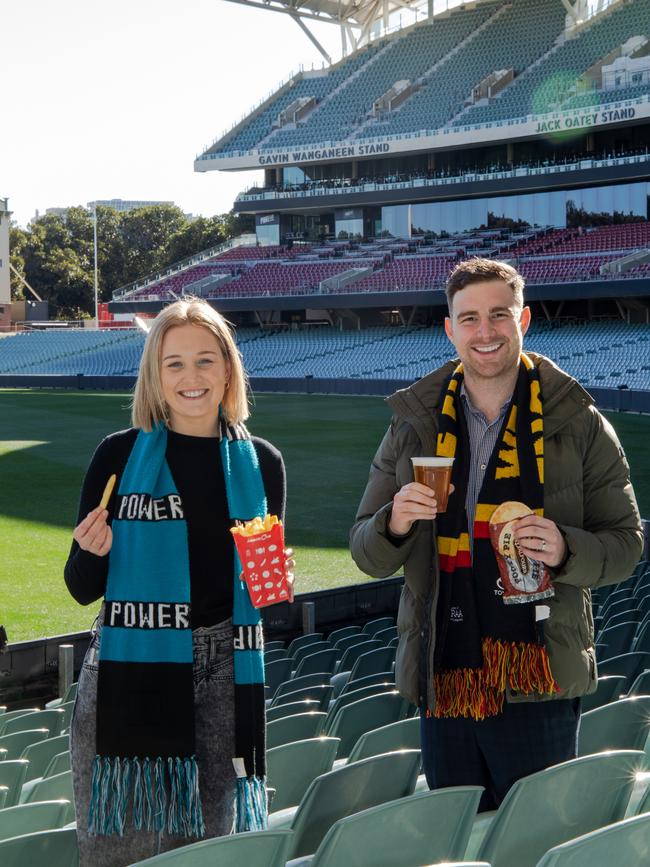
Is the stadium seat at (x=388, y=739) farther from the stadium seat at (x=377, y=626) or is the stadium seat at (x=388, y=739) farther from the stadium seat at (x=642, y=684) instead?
the stadium seat at (x=377, y=626)

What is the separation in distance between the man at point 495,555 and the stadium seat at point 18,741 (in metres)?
3.06

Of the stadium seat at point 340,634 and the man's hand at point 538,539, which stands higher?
the man's hand at point 538,539

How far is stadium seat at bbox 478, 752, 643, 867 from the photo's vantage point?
2.81 metres

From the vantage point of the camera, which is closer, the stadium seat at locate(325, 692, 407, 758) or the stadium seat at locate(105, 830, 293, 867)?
the stadium seat at locate(105, 830, 293, 867)

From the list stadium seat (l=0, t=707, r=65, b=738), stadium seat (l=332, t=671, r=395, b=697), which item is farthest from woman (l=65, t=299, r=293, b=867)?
stadium seat (l=0, t=707, r=65, b=738)

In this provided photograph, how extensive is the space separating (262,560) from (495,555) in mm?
711

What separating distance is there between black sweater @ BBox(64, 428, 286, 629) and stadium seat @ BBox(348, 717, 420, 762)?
3.74ft

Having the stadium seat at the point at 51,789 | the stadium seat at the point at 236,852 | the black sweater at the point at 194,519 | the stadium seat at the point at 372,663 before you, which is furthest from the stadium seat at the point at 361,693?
A: the stadium seat at the point at 236,852

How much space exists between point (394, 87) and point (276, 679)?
188 feet

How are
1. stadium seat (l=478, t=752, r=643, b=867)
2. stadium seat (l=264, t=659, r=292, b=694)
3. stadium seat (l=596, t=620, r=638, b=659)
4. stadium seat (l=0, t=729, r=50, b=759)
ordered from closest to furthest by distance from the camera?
stadium seat (l=478, t=752, r=643, b=867) → stadium seat (l=0, t=729, r=50, b=759) → stadium seat (l=596, t=620, r=638, b=659) → stadium seat (l=264, t=659, r=292, b=694)

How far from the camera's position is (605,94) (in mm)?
50438

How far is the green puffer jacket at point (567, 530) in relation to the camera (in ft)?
11.1

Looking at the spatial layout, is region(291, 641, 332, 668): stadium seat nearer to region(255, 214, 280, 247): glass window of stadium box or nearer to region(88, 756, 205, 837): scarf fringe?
region(88, 756, 205, 837): scarf fringe

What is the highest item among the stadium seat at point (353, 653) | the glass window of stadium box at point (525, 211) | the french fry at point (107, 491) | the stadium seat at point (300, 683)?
the glass window of stadium box at point (525, 211)
